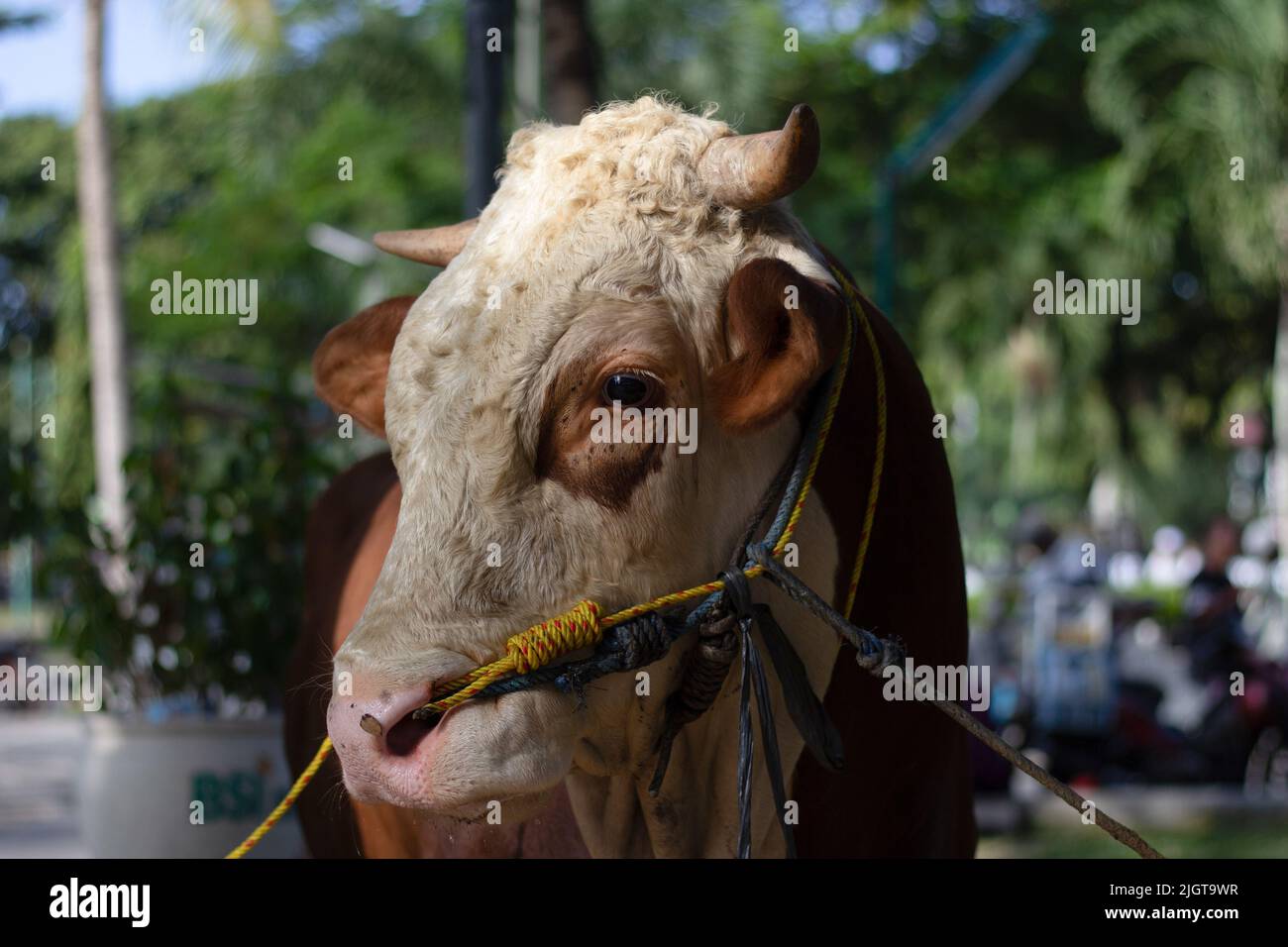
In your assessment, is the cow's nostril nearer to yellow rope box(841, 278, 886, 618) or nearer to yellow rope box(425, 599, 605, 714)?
yellow rope box(425, 599, 605, 714)

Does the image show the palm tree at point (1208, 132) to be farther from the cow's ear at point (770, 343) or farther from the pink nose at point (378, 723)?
the pink nose at point (378, 723)

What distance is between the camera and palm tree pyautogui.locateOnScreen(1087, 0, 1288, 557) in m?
16.9

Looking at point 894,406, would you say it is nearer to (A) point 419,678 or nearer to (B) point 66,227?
(A) point 419,678

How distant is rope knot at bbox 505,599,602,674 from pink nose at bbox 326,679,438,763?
0.16m

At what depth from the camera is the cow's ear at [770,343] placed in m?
2.34

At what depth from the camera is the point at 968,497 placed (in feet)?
101

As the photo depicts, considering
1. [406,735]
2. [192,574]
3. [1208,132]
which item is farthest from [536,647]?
[1208,132]

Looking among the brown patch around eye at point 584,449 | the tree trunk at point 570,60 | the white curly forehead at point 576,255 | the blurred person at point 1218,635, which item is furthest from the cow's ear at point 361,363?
the blurred person at point 1218,635

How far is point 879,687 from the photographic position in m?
2.76

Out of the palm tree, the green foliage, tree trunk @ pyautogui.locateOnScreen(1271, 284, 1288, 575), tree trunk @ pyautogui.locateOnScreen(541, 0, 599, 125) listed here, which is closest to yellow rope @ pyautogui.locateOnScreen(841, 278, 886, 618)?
the green foliage

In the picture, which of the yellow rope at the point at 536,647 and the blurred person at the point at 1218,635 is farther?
the blurred person at the point at 1218,635

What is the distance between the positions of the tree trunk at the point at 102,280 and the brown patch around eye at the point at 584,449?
8.92 metres

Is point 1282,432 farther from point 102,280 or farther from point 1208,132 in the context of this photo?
point 102,280
